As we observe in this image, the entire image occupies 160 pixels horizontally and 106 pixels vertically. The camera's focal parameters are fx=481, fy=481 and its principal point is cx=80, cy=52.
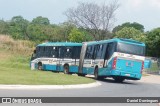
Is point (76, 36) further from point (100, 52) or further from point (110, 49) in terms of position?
point (110, 49)

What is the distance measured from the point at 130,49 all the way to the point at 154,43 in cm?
4305

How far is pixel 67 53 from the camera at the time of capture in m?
42.2

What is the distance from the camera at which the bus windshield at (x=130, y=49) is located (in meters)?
32.3

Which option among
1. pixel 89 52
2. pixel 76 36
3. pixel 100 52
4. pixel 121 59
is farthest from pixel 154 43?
pixel 121 59

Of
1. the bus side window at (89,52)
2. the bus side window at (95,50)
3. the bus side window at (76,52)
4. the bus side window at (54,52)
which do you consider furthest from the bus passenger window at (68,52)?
the bus side window at (95,50)

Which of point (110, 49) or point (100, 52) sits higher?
point (110, 49)

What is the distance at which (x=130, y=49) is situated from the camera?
1284 inches

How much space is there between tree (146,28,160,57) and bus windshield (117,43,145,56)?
41176 mm

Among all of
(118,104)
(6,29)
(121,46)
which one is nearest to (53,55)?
(121,46)

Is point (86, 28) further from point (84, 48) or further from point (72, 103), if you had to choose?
point (72, 103)

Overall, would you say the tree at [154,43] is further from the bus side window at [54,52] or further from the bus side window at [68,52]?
the bus side window at [68,52]

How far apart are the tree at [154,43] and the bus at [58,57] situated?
3084 centimetres

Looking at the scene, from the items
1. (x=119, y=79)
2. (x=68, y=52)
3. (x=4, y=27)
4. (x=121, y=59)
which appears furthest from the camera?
(x=4, y=27)

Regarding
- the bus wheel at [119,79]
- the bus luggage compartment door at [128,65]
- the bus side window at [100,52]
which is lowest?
the bus wheel at [119,79]
